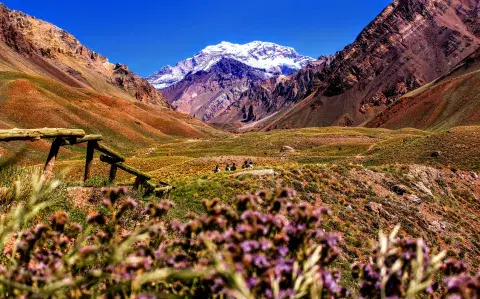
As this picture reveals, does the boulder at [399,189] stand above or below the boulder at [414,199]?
above

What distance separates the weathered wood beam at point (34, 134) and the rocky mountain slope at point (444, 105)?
397 ft

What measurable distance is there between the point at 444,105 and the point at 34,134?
15351 cm

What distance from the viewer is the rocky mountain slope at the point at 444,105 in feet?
399

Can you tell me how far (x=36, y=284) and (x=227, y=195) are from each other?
662 inches

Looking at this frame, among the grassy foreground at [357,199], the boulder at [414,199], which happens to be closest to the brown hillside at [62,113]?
the grassy foreground at [357,199]

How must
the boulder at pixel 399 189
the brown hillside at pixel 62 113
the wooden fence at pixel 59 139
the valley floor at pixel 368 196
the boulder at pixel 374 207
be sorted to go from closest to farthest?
the wooden fence at pixel 59 139, the valley floor at pixel 368 196, the boulder at pixel 374 207, the boulder at pixel 399 189, the brown hillside at pixel 62 113

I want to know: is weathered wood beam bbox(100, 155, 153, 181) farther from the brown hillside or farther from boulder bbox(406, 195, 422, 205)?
the brown hillside

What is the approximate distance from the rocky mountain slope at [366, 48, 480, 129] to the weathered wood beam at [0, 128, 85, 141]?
120860 mm

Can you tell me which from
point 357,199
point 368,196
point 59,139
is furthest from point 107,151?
point 368,196

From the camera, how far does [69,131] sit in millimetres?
13641

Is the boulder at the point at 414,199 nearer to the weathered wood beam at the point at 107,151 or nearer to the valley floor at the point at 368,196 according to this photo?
the valley floor at the point at 368,196

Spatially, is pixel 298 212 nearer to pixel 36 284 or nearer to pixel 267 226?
pixel 267 226

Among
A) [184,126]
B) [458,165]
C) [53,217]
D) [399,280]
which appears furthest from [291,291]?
[184,126]

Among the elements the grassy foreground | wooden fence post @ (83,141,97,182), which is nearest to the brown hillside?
wooden fence post @ (83,141,97,182)
